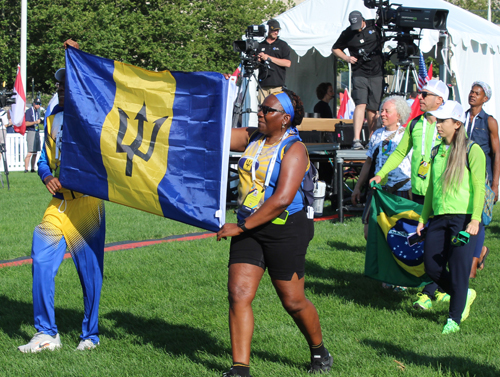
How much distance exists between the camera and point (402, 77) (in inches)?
469

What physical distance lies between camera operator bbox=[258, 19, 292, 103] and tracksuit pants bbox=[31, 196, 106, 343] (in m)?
8.43

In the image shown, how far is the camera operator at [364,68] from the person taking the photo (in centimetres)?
1125

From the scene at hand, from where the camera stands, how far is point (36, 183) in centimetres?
1795

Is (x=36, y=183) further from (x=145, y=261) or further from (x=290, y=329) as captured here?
(x=290, y=329)

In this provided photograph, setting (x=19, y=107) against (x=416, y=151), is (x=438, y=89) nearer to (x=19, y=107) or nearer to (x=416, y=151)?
(x=416, y=151)

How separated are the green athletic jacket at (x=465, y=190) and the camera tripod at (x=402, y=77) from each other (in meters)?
6.24

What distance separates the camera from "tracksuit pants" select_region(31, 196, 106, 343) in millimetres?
4887

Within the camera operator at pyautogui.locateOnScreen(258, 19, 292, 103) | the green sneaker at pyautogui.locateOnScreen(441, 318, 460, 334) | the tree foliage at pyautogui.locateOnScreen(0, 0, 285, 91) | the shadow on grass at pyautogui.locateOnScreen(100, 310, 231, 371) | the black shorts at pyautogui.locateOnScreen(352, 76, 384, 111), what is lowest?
the shadow on grass at pyautogui.locateOnScreen(100, 310, 231, 371)

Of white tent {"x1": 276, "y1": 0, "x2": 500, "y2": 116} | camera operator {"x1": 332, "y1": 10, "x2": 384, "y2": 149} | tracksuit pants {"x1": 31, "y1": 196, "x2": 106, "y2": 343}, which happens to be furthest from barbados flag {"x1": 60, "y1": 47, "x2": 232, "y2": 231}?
white tent {"x1": 276, "y1": 0, "x2": 500, "y2": 116}

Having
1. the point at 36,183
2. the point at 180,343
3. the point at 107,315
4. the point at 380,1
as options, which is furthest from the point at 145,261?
the point at 36,183

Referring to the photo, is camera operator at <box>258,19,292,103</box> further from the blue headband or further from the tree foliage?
the tree foliage

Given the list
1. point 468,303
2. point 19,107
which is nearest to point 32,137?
point 19,107

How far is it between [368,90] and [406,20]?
1.36 meters

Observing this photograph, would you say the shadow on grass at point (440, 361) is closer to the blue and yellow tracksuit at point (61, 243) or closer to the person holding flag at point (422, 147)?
the person holding flag at point (422, 147)
